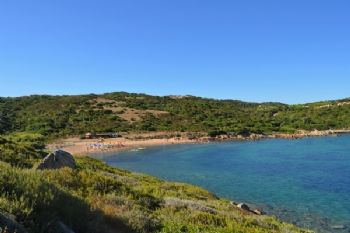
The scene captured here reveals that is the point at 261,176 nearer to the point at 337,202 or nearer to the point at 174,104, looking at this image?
the point at 337,202

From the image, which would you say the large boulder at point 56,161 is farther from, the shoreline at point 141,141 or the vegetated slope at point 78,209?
the shoreline at point 141,141

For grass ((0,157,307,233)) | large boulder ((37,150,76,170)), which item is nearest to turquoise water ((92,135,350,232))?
large boulder ((37,150,76,170))

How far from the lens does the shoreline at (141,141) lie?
96.6 m

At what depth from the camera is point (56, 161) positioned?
846 inches

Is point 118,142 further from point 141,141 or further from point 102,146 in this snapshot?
point 102,146

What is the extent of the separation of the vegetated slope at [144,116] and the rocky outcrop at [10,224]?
105827 millimetres


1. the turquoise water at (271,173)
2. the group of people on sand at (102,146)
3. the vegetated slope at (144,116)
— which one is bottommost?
the turquoise water at (271,173)

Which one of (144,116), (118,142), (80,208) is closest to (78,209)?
(80,208)

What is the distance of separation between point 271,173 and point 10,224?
5306 cm

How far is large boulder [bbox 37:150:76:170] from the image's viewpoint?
20406 mm

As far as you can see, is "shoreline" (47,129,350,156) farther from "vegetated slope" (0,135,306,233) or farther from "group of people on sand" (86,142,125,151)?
"vegetated slope" (0,135,306,233)

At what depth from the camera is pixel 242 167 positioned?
6519 cm

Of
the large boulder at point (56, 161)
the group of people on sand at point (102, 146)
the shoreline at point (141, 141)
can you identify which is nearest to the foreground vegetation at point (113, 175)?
the large boulder at point (56, 161)

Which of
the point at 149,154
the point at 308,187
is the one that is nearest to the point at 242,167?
the point at 308,187
